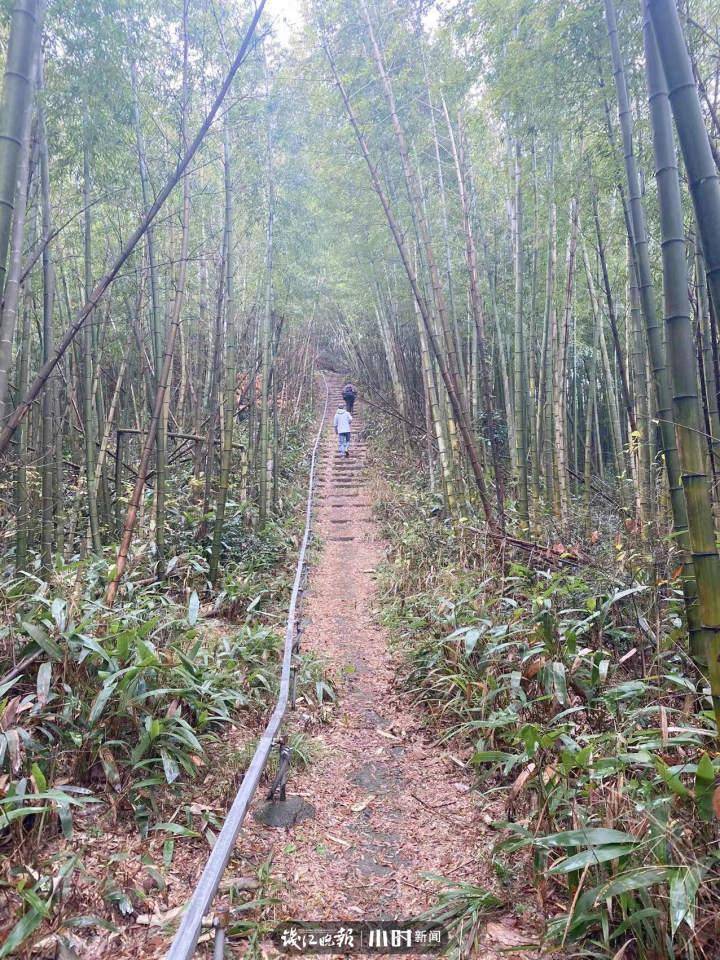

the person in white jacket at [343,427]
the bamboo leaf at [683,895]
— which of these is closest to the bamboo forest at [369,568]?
the bamboo leaf at [683,895]

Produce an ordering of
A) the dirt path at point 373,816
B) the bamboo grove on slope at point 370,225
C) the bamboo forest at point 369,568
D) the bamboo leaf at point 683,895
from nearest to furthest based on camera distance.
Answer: the bamboo leaf at point 683,895, the bamboo forest at point 369,568, the dirt path at point 373,816, the bamboo grove on slope at point 370,225

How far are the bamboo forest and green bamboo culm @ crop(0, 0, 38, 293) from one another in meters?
0.01

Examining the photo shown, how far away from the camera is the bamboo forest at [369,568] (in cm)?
156

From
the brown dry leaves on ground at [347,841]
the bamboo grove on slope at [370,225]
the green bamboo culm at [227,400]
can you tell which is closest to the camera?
the brown dry leaves on ground at [347,841]

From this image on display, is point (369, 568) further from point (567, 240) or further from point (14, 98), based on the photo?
point (14, 98)

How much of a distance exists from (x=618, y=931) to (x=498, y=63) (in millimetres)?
4482

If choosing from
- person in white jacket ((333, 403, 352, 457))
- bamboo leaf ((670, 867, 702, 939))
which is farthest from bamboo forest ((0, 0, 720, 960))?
person in white jacket ((333, 403, 352, 457))

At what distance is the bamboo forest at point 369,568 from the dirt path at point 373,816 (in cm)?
2

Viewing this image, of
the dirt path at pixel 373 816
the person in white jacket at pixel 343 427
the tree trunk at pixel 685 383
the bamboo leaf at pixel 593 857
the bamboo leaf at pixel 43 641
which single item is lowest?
the dirt path at pixel 373 816

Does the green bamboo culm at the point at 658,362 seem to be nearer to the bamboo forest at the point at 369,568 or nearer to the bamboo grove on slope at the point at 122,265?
the bamboo forest at the point at 369,568

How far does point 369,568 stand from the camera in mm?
5855

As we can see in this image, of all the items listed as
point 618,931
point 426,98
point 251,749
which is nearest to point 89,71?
point 426,98

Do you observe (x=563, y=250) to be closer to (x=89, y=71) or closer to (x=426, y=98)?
(x=426, y=98)

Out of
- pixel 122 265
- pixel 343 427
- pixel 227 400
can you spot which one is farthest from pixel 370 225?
pixel 343 427
